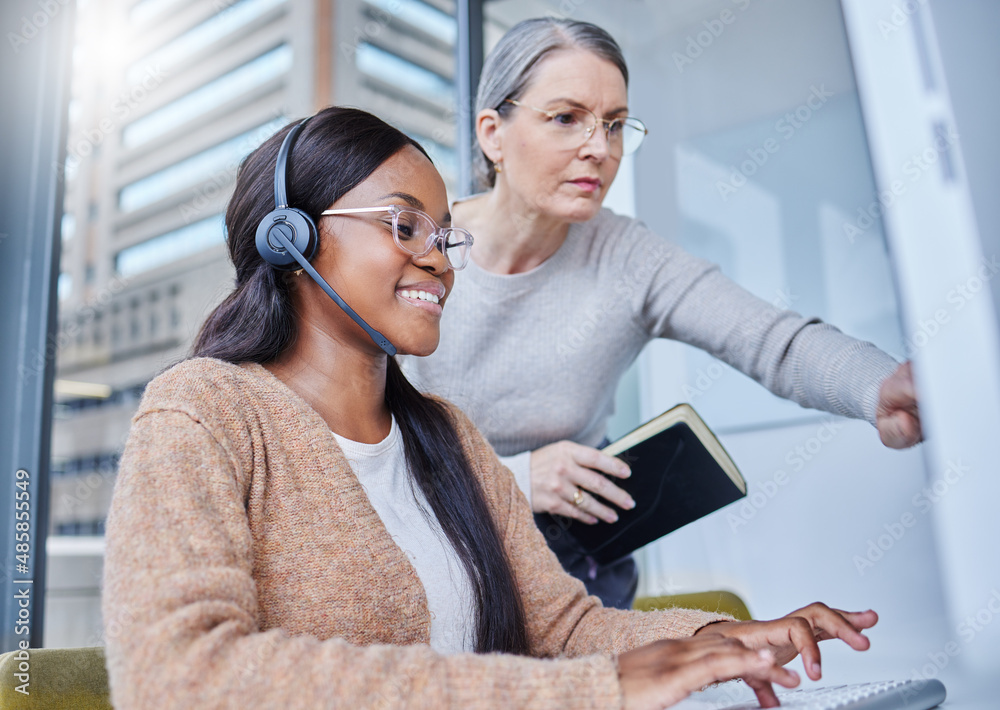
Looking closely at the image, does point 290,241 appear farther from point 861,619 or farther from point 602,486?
point 861,619

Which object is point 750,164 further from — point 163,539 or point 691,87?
point 163,539

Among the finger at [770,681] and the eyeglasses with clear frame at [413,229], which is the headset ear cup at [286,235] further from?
the finger at [770,681]

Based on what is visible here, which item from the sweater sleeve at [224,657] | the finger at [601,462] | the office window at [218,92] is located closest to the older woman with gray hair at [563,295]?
the finger at [601,462]

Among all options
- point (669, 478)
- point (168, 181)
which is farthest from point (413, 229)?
point (168, 181)

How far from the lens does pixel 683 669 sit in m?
0.64

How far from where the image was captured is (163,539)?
0.66 meters

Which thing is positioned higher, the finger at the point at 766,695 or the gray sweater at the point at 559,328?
the gray sweater at the point at 559,328

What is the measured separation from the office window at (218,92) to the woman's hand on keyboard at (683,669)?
16.5 ft

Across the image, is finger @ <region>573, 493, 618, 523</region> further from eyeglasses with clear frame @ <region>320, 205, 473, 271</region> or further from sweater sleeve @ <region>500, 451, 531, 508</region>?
eyeglasses with clear frame @ <region>320, 205, 473, 271</region>

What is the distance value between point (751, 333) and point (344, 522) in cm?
80

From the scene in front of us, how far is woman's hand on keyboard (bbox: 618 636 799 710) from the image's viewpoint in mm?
625

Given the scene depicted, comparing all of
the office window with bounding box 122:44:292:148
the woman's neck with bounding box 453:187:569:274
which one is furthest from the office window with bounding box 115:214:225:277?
the woman's neck with bounding box 453:187:569:274

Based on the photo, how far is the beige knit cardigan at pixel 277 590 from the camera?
0.60 metres

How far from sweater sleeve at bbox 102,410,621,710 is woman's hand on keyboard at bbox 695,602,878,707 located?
0.89 feet
